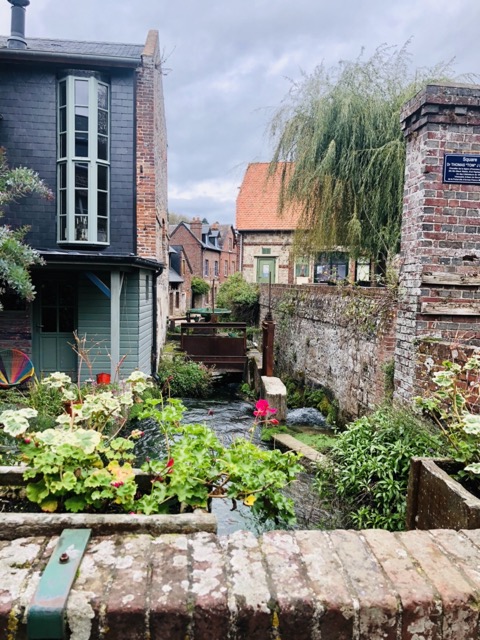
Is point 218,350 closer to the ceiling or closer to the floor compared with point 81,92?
closer to the floor

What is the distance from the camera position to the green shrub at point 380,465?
339 centimetres

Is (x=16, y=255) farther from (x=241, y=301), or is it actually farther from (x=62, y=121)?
(x=241, y=301)

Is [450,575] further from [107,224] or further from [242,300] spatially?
[242,300]

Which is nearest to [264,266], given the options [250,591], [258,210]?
[258,210]

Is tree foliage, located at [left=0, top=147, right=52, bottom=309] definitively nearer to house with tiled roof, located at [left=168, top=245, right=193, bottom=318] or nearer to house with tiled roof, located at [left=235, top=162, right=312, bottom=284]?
house with tiled roof, located at [left=235, top=162, right=312, bottom=284]

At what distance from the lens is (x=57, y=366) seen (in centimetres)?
1007

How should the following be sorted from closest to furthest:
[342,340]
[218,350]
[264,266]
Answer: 1. [342,340]
2. [218,350]
3. [264,266]

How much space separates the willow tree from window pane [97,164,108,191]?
4.06m

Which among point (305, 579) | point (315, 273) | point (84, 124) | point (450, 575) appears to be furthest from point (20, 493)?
point (315, 273)

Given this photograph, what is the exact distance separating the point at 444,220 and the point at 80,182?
7769mm

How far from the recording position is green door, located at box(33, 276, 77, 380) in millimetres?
9953

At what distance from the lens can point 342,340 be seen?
8.36 meters

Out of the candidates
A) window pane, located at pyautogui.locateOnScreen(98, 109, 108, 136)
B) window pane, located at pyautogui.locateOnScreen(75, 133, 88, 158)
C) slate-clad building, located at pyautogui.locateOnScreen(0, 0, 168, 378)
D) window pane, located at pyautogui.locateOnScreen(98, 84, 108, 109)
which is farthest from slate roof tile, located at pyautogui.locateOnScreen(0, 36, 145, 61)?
window pane, located at pyautogui.locateOnScreen(75, 133, 88, 158)

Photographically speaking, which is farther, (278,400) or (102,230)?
(102,230)
